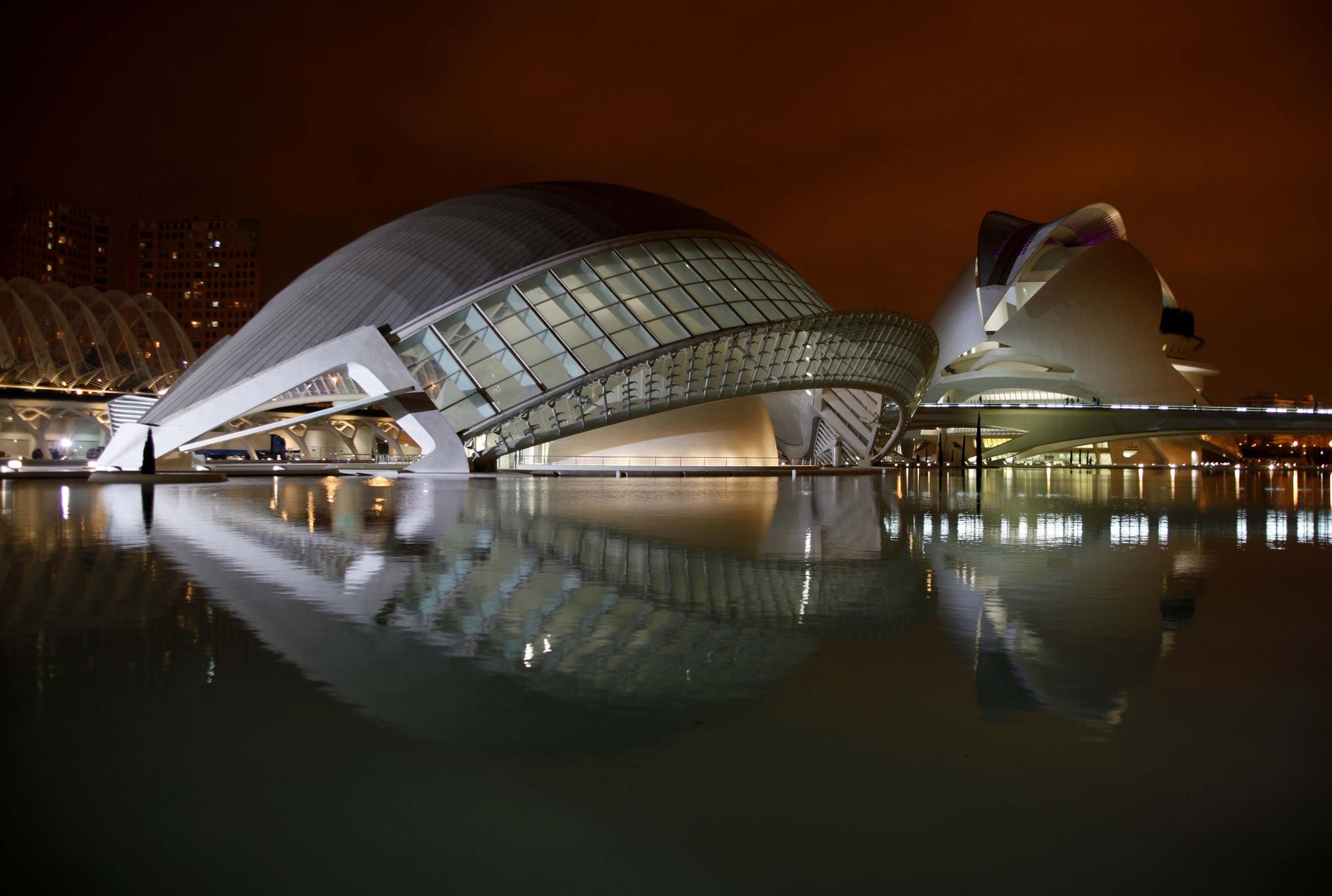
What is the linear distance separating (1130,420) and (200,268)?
158 meters

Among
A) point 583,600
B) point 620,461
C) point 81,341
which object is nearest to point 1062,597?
point 583,600

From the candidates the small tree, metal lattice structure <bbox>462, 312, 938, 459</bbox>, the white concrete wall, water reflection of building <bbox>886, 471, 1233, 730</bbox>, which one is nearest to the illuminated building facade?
the white concrete wall

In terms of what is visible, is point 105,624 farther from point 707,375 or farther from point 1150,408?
point 1150,408

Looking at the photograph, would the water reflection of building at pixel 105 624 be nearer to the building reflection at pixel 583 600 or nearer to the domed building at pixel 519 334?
the building reflection at pixel 583 600

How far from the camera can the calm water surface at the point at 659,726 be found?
3.40 metres

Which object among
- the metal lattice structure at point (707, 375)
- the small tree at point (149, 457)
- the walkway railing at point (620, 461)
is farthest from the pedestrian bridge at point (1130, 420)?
the small tree at point (149, 457)

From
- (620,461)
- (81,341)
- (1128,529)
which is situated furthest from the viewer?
(81,341)

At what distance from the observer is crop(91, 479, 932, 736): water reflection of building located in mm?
5738

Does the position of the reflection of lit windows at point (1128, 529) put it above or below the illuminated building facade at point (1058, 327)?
below

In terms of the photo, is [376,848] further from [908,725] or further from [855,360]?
[855,360]

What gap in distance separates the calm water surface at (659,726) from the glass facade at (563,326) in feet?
77.1

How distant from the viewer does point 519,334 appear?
35.5 metres

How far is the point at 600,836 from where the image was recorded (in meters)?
3.55

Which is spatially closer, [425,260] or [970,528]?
[970,528]
